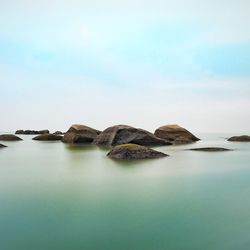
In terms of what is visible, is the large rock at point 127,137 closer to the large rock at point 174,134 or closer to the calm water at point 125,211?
the large rock at point 174,134

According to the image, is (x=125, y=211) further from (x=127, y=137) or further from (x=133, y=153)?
(x=127, y=137)

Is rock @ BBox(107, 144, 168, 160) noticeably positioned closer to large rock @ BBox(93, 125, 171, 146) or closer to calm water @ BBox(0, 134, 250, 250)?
calm water @ BBox(0, 134, 250, 250)

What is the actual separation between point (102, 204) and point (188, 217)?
213 centimetres

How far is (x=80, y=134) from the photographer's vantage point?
122 feet

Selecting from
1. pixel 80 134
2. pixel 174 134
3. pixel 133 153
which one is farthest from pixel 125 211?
pixel 174 134

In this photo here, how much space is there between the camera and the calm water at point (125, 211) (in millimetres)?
5270

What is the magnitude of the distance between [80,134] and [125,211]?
100ft

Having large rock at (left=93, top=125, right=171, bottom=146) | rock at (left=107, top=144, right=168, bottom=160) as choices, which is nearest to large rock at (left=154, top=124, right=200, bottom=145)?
large rock at (left=93, top=125, right=171, bottom=146)

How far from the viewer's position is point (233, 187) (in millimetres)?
9977

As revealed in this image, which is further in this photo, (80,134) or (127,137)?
(80,134)

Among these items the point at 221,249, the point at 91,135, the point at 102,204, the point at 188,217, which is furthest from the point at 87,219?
the point at 91,135

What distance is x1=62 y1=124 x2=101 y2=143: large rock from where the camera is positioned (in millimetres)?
37094

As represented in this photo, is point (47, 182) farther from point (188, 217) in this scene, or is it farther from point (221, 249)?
point (221, 249)

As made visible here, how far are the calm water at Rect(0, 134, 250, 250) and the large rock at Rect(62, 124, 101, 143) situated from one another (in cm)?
2441
